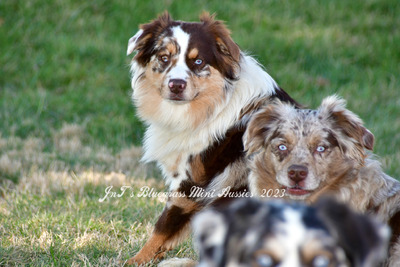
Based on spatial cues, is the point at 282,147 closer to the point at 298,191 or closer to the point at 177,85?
the point at 298,191

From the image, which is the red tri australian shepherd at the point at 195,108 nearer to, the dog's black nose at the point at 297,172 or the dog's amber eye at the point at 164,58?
the dog's amber eye at the point at 164,58

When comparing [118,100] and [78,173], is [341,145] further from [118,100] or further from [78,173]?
[118,100]

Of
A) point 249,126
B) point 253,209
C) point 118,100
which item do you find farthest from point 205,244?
point 118,100

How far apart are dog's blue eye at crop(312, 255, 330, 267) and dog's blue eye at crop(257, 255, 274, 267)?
6.5 inches

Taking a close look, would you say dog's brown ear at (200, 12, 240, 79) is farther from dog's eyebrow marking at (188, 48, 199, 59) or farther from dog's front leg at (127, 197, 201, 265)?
dog's front leg at (127, 197, 201, 265)

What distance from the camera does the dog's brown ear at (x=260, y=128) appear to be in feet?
14.4

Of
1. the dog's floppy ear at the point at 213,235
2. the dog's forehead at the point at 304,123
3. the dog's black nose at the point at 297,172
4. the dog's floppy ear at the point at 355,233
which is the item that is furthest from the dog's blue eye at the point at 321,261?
the dog's forehead at the point at 304,123

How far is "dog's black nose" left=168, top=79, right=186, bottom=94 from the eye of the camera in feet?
16.2

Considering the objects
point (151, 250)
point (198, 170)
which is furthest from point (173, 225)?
point (198, 170)

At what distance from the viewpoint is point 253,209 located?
2.60 m

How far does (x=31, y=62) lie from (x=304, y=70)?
4.29 metres

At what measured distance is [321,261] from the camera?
8.05 feet

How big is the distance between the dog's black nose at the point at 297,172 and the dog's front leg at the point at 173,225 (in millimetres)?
1075

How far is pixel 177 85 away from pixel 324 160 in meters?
1.39
